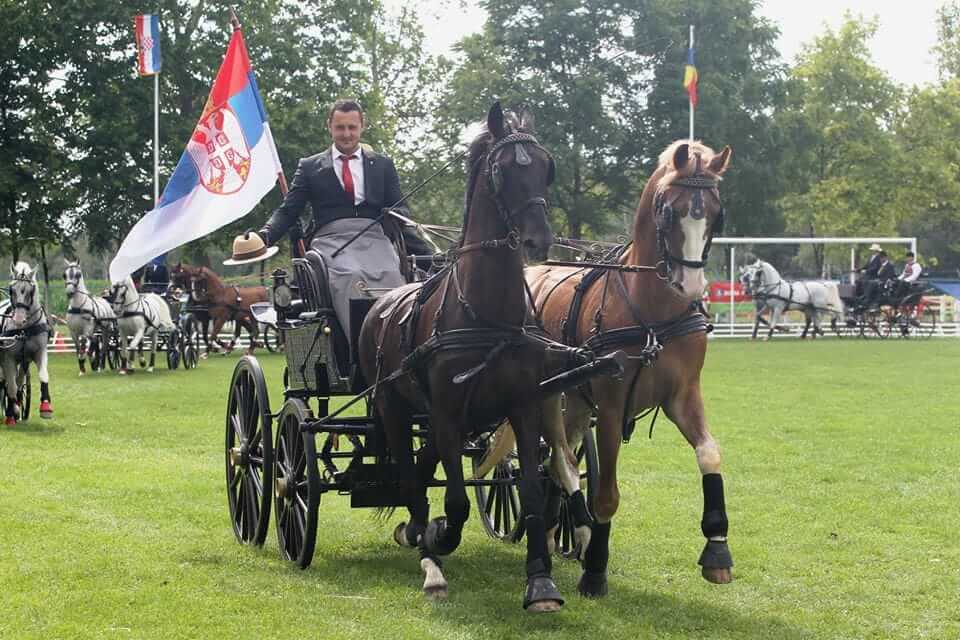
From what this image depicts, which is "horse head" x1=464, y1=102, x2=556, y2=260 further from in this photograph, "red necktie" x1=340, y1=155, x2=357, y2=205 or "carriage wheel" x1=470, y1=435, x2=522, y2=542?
"carriage wheel" x1=470, y1=435, x2=522, y2=542

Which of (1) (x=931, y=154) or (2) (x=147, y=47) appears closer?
(2) (x=147, y=47)

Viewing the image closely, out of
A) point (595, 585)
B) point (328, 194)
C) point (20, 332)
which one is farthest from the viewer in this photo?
point (20, 332)

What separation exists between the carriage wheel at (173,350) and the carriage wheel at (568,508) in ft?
64.0

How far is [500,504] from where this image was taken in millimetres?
8930

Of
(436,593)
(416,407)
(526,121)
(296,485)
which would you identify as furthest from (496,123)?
(296,485)

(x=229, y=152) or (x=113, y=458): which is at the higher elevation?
(x=229, y=152)

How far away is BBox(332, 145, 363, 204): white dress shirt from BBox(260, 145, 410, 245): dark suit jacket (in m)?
0.02

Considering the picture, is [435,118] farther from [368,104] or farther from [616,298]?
[616,298]

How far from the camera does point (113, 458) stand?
1269 cm

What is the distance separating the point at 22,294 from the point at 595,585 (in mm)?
10540

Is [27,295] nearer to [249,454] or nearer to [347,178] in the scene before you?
[249,454]

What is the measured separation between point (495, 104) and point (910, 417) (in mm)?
11282

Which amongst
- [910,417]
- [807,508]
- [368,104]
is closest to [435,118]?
[368,104]

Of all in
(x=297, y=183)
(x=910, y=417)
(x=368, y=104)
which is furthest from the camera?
(x=368, y=104)
